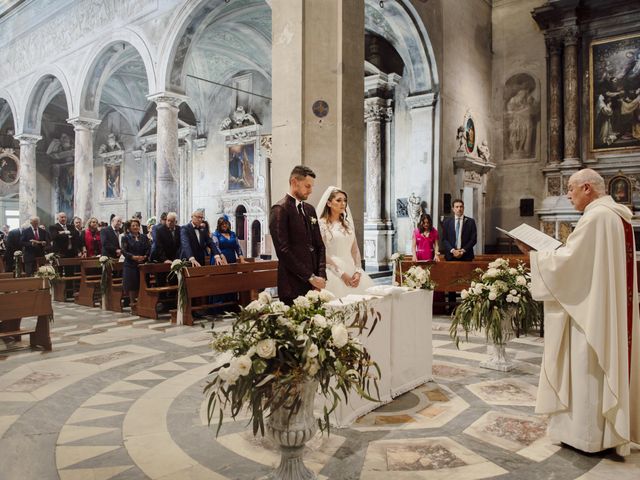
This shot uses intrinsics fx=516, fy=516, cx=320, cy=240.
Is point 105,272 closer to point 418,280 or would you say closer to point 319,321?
point 418,280

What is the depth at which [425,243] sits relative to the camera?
8.16 meters

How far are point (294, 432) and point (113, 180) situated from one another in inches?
972

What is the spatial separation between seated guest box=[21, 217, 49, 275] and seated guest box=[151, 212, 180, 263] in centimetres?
404

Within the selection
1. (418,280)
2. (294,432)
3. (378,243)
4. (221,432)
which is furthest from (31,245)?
(294,432)

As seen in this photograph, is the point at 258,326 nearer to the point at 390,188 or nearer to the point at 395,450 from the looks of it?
the point at 395,450

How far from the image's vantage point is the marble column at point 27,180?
18484 millimetres

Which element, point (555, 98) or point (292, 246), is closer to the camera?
point (292, 246)

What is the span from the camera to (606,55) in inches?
518

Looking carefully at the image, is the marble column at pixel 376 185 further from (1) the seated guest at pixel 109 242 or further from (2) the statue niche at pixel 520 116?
(1) the seated guest at pixel 109 242

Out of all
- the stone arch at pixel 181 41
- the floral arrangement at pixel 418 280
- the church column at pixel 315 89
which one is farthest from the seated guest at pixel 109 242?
the floral arrangement at pixel 418 280

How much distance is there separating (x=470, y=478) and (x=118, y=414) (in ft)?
7.78

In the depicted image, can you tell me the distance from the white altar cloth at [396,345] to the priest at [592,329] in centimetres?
109

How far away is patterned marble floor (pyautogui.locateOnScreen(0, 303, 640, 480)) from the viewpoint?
2732 millimetres

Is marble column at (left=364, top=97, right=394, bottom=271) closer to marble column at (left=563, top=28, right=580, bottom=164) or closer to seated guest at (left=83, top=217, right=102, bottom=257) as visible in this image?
marble column at (left=563, top=28, right=580, bottom=164)
